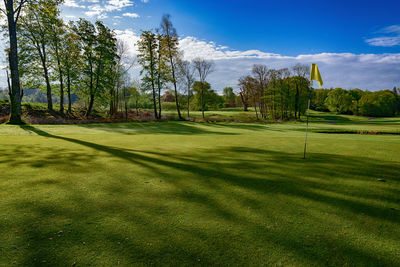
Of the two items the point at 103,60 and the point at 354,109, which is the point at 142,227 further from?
the point at 354,109

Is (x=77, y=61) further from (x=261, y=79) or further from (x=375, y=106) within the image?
(x=375, y=106)

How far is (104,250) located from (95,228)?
20.0 inches

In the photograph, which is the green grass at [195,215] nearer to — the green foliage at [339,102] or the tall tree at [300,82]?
the tall tree at [300,82]

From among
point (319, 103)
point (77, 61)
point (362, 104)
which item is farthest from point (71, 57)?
point (319, 103)

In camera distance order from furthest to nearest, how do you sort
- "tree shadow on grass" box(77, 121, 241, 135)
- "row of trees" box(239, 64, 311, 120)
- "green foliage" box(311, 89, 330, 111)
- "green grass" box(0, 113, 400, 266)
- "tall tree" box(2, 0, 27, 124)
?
1. "green foliage" box(311, 89, 330, 111)
2. "row of trees" box(239, 64, 311, 120)
3. "tree shadow on grass" box(77, 121, 241, 135)
4. "tall tree" box(2, 0, 27, 124)
5. "green grass" box(0, 113, 400, 266)

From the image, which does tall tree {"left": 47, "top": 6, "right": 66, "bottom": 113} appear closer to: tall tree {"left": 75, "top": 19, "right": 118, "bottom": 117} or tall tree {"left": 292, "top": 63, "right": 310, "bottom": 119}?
tall tree {"left": 75, "top": 19, "right": 118, "bottom": 117}

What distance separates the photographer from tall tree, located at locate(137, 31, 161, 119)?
33.2 meters

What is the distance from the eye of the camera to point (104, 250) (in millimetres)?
2311

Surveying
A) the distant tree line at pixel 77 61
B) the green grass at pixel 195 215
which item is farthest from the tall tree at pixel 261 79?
the green grass at pixel 195 215

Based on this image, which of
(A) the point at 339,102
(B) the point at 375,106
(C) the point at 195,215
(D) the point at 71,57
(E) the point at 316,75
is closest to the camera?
(C) the point at 195,215

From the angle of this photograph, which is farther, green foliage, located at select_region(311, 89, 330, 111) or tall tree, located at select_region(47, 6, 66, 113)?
green foliage, located at select_region(311, 89, 330, 111)

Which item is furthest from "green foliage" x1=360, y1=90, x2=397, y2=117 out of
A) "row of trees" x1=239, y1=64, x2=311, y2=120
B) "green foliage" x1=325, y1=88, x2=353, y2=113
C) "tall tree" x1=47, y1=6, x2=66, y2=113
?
"tall tree" x1=47, y1=6, x2=66, y2=113

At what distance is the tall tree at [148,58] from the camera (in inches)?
1305

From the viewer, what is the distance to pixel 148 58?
33.5 meters
